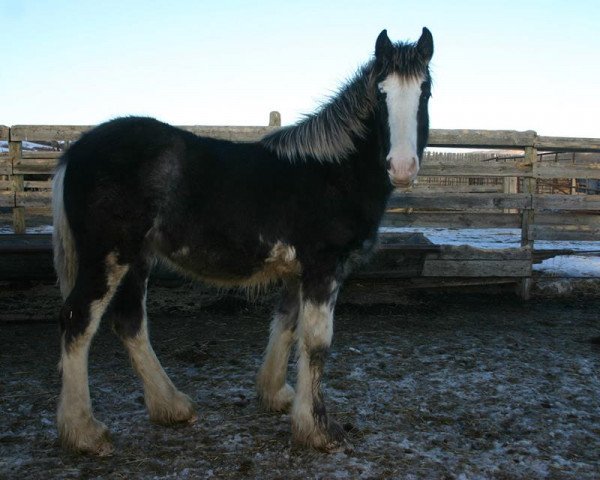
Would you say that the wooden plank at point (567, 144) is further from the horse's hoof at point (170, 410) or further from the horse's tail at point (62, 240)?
the horse's tail at point (62, 240)

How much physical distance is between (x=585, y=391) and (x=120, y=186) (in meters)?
3.74

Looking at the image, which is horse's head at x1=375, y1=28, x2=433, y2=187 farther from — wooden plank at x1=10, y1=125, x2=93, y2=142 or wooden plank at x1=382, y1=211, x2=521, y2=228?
wooden plank at x1=10, y1=125, x2=93, y2=142

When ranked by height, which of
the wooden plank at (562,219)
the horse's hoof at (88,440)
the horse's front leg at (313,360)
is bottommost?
the horse's hoof at (88,440)

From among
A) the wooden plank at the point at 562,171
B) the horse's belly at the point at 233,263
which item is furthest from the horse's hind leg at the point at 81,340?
the wooden plank at the point at 562,171

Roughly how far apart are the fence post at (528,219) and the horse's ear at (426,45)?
4.29 meters

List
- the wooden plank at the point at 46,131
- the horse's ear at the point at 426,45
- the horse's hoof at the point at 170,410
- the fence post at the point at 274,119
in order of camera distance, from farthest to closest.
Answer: the fence post at the point at 274,119 < the wooden plank at the point at 46,131 < the horse's hoof at the point at 170,410 < the horse's ear at the point at 426,45

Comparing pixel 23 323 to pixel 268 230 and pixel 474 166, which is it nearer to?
pixel 268 230

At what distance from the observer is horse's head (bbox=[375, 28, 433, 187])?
2967 mm

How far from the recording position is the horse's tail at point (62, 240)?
11.1 ft

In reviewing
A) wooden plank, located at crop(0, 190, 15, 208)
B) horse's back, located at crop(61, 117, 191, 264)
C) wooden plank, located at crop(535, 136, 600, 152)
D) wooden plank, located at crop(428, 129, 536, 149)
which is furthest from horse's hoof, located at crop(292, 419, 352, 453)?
wooden plank, located at crop(535, 136, 600, 152)

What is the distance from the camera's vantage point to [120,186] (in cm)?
321

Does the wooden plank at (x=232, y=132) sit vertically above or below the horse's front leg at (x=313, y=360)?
above

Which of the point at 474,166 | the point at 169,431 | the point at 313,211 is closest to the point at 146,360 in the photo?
the point at 169,431

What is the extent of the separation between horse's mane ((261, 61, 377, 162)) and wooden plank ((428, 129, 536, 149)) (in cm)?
361
